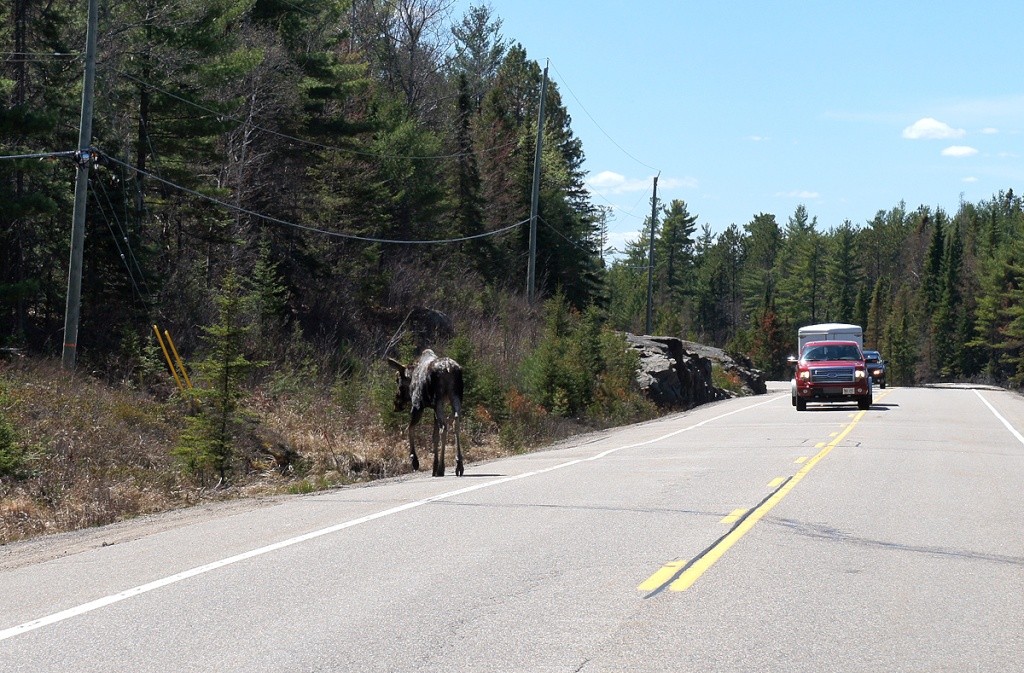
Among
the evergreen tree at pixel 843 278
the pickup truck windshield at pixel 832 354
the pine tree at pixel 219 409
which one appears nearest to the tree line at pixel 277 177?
the pine tree at pixel 219 409

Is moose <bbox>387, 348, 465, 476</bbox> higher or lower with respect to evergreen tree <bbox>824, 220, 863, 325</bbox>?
lower

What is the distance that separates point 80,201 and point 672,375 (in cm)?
2642

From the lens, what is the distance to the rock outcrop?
135 ft

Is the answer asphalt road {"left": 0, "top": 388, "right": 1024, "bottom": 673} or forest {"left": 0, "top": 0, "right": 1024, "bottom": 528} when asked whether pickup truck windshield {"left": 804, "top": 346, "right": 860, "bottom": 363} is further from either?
asphalt road {"left": 0, "top": 388, "right": 1024, "bottom": 673}

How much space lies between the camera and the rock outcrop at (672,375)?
4112 centimetres

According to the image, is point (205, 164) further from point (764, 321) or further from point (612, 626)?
point (764, 321)

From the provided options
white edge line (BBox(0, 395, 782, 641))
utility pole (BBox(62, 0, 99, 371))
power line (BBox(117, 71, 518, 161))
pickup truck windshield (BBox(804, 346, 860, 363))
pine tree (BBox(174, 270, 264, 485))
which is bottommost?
white edge line (BBox(0, 395, 782, 641))

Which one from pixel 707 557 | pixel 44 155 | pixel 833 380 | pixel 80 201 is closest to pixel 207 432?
pixel 80 201

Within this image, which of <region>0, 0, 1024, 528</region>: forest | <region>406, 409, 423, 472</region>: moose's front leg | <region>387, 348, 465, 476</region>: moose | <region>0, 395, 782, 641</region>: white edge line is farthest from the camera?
<region>0, 0, 1024, 528</region>: forest

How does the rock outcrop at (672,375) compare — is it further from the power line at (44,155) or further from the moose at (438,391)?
the moose at (438,391)

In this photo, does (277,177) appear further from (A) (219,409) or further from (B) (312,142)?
(A) (219,409)

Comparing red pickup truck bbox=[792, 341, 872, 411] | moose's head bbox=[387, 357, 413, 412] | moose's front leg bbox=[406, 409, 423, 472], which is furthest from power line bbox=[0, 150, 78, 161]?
red pickup truck bbox=[792, 341, 872, 411]

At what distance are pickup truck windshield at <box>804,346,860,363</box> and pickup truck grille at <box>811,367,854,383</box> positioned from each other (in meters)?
0.65

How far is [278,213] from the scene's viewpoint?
126 feet
